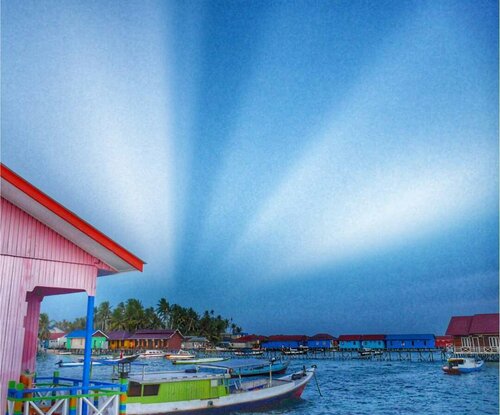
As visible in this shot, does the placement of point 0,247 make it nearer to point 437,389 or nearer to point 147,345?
point 437,389

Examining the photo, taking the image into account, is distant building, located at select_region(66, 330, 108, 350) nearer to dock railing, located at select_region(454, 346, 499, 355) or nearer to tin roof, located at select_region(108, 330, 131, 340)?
tin roof, located at select_region(108, 330, 131, 340)

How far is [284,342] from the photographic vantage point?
121750 mm

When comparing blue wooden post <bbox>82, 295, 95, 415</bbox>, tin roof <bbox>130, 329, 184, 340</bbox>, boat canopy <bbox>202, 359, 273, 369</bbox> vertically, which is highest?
blue wooden post <bbox>82, 295, 95, 415</bbox>

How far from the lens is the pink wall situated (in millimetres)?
10125

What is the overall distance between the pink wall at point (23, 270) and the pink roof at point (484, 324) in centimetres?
8036

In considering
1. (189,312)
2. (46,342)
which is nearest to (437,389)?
(189,312)

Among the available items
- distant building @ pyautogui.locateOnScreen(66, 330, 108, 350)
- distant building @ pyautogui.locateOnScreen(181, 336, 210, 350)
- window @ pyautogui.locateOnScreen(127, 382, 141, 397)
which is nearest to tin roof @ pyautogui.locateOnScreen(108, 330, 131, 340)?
distant building @ pyautogui.locateOnScreen(66, 330, 108, 350)

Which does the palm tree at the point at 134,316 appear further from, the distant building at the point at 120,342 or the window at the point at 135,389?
the window at the point at 135,389

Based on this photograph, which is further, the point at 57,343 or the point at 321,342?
the point at 57,343

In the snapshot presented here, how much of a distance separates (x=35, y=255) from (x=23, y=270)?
44 centimetres

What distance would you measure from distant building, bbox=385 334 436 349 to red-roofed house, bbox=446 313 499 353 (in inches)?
779

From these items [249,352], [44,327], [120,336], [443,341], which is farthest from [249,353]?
[44,327]

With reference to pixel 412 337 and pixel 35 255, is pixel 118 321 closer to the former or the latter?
pixel 412 337

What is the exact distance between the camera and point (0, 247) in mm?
10133
